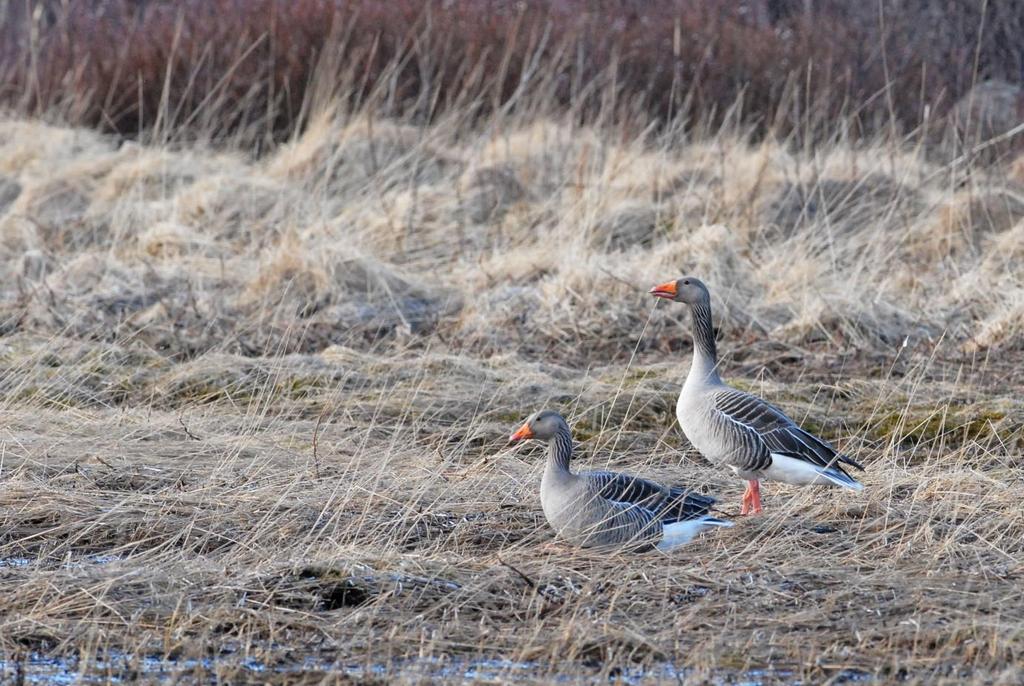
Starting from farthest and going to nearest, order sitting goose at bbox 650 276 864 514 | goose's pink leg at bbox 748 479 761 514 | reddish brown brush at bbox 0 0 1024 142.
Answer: reddish brown brush at bbox 0 0 1024 142
goose's pink leg at bbox 748 479 761 514
sitting goose at bbox 650 276 864 514

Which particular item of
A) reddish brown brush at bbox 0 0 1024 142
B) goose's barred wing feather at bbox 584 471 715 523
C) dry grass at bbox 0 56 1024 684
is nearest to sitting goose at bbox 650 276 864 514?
dry grass at bbox 0 56 1024 684

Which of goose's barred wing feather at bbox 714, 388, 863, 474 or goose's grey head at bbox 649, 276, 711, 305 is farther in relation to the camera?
goose's grey head at bbox 649, 276, 711, 305

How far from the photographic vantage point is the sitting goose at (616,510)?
507 cm

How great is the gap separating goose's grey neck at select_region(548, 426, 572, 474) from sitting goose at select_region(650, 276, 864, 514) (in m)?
0.64

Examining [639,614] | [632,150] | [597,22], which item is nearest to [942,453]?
[639,614]

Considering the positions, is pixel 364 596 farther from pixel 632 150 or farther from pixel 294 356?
pixel 632 150

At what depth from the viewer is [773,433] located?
5.64m

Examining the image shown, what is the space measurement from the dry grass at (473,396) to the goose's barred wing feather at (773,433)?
198 millimetres

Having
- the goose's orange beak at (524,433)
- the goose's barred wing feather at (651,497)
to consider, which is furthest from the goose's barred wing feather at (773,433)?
the goose's orange beak at (524,433)

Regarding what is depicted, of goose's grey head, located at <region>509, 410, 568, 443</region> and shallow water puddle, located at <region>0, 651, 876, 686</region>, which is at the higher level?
goose's grey head, located at <region>509, 410, 568, 443</region>

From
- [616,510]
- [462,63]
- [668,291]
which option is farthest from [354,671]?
[462,63]

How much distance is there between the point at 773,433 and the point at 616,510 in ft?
2.92

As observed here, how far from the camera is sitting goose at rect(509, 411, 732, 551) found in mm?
5070

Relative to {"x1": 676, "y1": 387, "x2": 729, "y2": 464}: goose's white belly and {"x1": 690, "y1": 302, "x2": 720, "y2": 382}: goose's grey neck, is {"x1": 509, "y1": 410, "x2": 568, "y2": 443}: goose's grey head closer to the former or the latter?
{"x1": 676, "y1": 387, "x2": 729, "y2": 464}: goose's white belly
